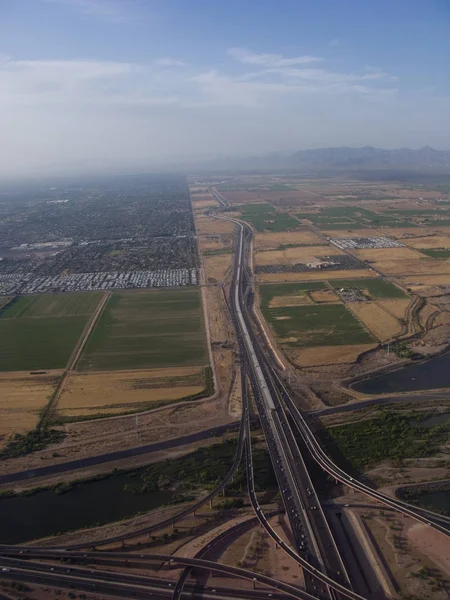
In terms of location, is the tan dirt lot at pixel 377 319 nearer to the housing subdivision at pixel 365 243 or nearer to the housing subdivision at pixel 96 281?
the housing subdivision at pixel 96 281

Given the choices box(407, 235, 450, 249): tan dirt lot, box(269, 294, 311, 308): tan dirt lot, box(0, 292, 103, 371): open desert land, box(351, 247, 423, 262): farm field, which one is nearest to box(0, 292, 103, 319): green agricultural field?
box(0, 292, 103, 371): open desert land

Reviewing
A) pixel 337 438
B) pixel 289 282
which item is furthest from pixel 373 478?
pixel 289 282

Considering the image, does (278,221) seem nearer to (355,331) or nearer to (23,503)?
(355,331)

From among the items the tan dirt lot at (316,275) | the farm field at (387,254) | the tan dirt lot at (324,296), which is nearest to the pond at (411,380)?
the tan dirt lot at (324,296)

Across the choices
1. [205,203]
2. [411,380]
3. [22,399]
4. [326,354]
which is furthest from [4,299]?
[205,203]

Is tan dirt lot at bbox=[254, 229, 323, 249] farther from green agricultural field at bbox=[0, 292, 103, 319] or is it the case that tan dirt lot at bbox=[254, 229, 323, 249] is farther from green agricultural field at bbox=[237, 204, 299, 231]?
green agricultural field at bbox=[0, 292, 103, 319]
